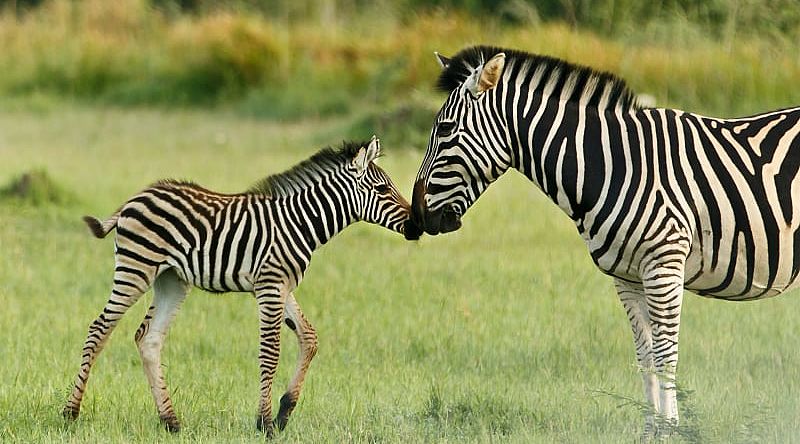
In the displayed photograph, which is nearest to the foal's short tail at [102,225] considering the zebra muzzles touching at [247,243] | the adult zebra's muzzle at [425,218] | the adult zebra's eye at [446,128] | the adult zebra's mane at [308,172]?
the zebra muzzles touching at [247,243]

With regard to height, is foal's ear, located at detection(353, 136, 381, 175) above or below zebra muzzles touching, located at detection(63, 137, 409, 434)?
above

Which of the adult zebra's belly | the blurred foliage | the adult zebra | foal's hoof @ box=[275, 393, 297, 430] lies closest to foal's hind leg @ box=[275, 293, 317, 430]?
foal's hoof @ box=[275, 393, 297, 430]

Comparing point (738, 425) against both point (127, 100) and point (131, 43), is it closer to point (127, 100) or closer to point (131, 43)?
point (127, 100)

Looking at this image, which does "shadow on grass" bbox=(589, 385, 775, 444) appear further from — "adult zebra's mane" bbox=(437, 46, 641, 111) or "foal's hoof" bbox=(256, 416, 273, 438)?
"foal's hoof" bbox=(256, 416, 273, 438)

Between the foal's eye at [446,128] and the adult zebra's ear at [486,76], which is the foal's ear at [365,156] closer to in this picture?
the foal's eye at [446,128]

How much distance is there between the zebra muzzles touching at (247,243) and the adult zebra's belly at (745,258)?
1498 mm

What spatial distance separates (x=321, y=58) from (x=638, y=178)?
18210mm

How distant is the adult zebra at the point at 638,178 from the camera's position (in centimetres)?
651

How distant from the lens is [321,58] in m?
24.4

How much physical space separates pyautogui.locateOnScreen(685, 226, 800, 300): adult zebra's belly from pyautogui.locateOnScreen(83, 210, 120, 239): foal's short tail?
2.97 m

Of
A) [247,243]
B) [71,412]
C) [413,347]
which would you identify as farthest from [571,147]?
[71,412]

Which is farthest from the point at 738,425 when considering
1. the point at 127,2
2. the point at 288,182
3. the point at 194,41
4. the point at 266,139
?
the point at 127,2

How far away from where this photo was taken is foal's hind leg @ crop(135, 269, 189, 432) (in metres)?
6.80

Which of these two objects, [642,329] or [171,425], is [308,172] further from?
[642,329]
